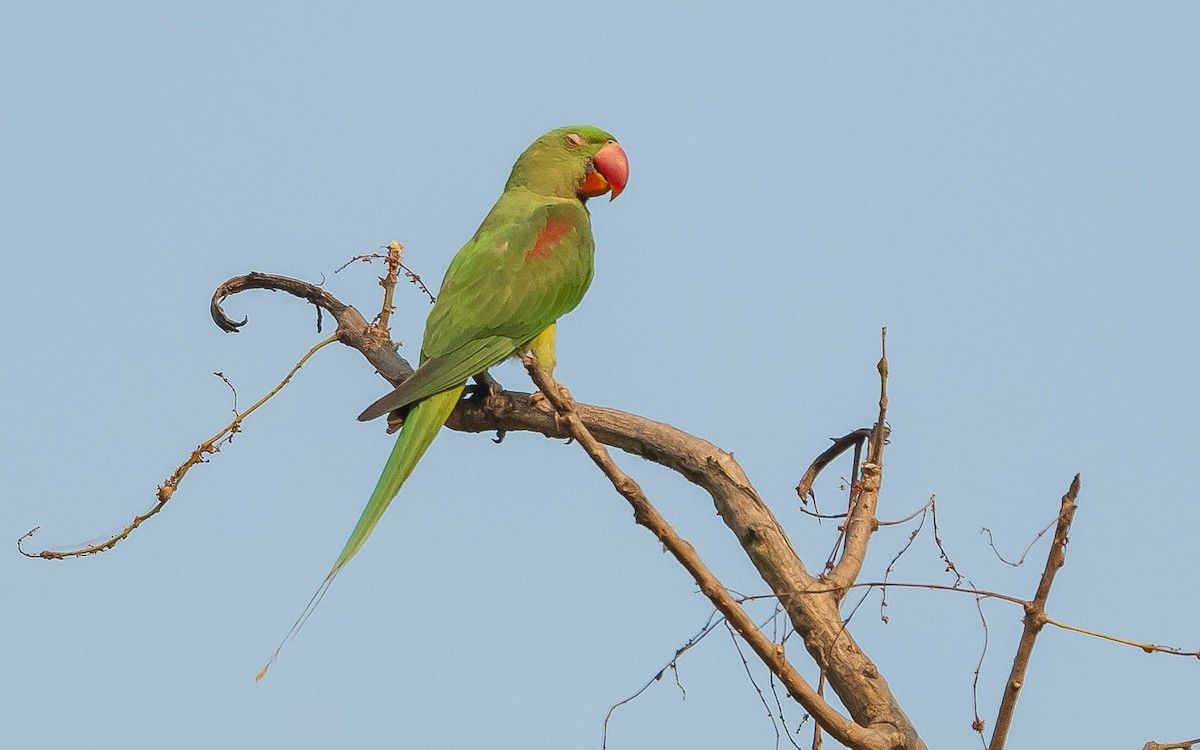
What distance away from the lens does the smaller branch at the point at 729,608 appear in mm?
2525

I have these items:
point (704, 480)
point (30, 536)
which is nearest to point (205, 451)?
point (30, 536)

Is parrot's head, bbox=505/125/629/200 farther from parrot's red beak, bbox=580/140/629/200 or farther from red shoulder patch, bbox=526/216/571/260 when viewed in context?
red shoulder patch, bbox=526/216/571/260

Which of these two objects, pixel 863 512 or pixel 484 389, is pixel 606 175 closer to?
pixel 484 389

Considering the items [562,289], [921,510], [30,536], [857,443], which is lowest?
[30,536]

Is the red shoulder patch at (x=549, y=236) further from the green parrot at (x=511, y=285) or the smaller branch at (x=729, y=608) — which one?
the smaller branch at (x=729, y=608)

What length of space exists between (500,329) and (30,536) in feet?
5.92

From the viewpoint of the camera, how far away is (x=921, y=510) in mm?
2969

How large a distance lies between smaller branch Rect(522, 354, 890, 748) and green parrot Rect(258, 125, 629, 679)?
127cm

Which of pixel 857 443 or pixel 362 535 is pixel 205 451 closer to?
pixel 362 535

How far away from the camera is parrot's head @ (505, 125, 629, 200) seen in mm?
5504

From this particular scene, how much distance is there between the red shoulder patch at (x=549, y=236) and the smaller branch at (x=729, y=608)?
2.23 metres

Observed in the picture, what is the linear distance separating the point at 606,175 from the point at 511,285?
120 cm

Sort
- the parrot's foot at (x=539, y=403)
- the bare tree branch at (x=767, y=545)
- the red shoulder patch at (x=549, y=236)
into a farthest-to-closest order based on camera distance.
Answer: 1. the red shoulder patch at (x=549, y=236)
2. the parrot's foot at (x=539, y=403)
3. the bare tree branch at (x=767, y=545)

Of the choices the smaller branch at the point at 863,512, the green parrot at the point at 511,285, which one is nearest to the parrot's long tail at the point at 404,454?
the green parrot at the point at 511,285
